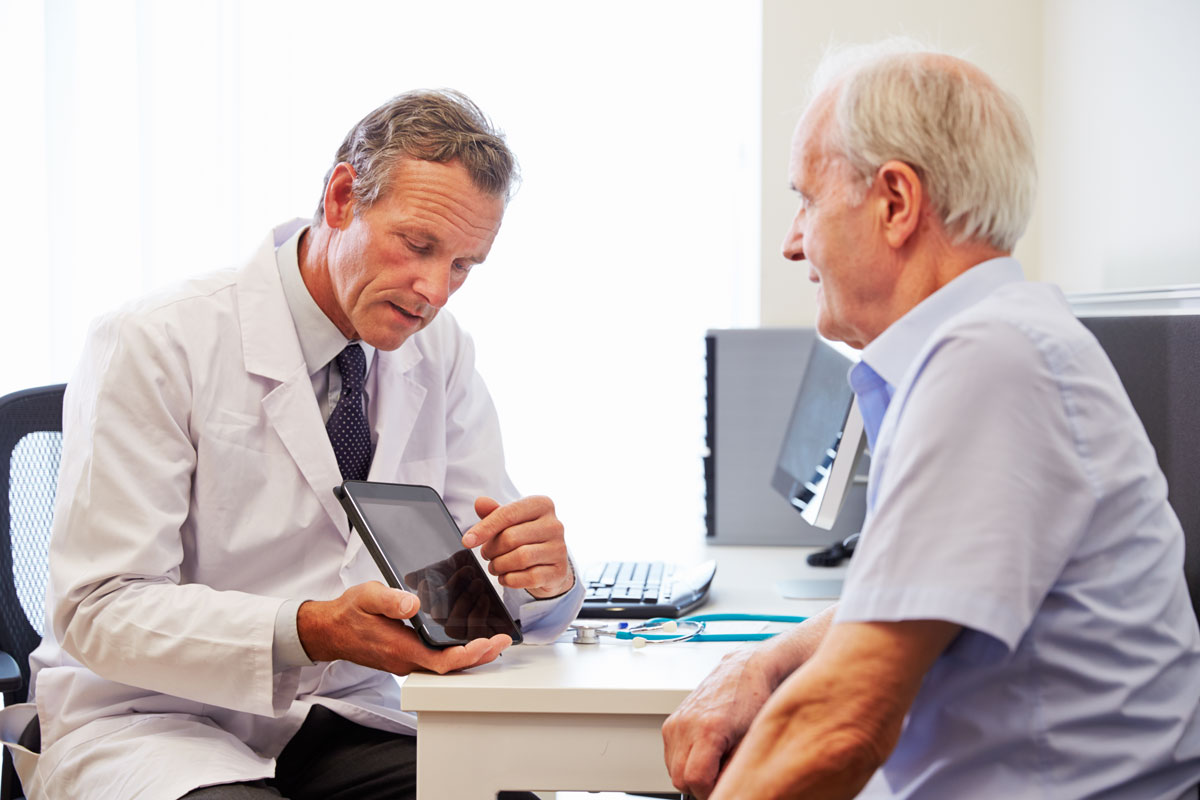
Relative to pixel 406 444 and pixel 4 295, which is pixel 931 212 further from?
pixel 4 295

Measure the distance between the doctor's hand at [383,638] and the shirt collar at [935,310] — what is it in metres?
0.50

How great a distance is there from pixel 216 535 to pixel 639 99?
1887 millimetres

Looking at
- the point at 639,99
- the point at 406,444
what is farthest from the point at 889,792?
the point at 639,99

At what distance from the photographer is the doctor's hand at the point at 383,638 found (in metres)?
1.02

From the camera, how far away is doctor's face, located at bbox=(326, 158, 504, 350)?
4.25 ft

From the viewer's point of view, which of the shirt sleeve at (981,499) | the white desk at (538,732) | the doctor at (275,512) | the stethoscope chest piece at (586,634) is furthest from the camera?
the stethoscope chest piece at (586,634)

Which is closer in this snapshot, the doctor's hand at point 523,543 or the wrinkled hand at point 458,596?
the wrinkled hand at point 458,596

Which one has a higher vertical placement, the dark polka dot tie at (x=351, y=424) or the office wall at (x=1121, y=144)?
the office wall at (x=1121, y=144)

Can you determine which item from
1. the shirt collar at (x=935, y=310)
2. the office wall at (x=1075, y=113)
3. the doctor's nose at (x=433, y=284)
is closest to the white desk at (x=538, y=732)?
the shirt collar at (x=935, y=310)

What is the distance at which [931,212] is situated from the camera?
0.87m

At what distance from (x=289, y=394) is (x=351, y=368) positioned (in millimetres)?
Result: 113

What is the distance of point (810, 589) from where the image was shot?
1741 mm

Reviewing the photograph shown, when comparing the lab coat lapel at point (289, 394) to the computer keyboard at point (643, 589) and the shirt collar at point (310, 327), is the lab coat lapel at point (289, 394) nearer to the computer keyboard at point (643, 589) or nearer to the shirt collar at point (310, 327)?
the shirt collar at point (310, 327)

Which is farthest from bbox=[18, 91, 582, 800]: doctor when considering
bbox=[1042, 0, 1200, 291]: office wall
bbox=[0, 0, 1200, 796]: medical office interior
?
bbox=[0, 0, 1200, 796]: medical office interior
